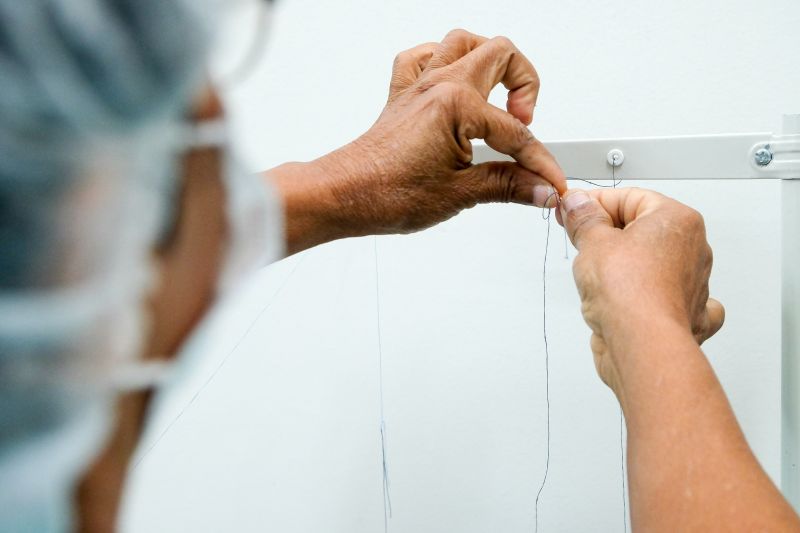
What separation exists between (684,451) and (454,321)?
0.49 metres

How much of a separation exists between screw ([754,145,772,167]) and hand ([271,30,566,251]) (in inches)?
7.5

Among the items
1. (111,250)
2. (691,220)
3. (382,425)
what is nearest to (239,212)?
(111,250)

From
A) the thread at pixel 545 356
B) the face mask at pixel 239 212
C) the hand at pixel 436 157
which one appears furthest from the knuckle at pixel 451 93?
the face mask at pixel 239 212

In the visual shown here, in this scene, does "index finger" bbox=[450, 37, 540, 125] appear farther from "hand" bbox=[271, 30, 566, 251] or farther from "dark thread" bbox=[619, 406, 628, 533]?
"dark thread" bbox=[619, 406, 628, 533]

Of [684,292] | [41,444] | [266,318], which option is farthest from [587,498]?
[41,444]

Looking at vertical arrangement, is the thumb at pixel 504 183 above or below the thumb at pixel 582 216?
above

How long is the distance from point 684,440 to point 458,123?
0.38 m

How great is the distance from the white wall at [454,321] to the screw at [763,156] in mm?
142

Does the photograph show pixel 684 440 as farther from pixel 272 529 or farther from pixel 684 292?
pixel 272 529

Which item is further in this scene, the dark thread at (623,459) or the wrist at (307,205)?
the dark thread at (623,459)

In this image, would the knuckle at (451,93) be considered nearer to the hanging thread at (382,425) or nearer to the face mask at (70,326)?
the hanging thread at (382,425)

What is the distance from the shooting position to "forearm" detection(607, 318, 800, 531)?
0.36 meters

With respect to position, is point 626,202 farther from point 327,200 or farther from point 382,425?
point 382,425

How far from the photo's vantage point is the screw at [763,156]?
1.88 feet
